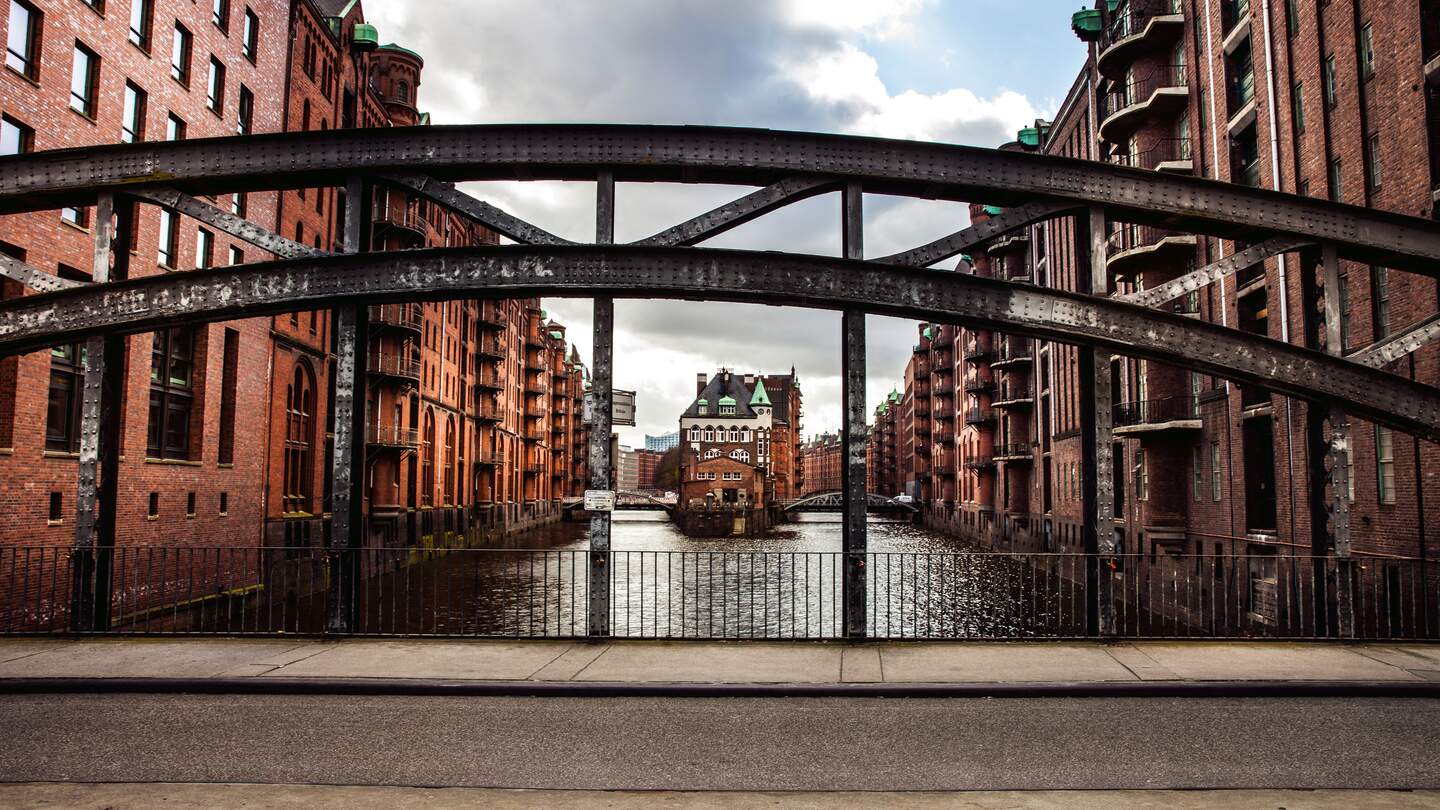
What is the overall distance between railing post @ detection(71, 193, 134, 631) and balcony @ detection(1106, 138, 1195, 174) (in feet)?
86.9

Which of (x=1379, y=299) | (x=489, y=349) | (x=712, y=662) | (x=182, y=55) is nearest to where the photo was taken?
(x=712, y=662)

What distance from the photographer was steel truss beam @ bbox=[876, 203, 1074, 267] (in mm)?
10547

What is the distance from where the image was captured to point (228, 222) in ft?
35.5

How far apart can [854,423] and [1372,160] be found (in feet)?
49.7

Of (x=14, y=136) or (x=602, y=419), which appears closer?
(x=602, y=419)

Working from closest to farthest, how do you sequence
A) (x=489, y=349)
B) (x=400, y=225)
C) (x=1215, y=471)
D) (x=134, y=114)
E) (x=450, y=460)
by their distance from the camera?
(x=134, y=114) < (x=1215, y=471) < (x=400, y=225) < (x=450, y=460) < (x=489, y=349)

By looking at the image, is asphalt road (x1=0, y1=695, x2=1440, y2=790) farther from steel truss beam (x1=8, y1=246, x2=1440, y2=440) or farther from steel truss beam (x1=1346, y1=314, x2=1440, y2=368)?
steel truss beam (x1=1346, y1=314, x2=1440, y2=368)

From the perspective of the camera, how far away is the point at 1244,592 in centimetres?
2352

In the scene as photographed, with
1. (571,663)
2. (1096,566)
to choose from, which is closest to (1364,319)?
(1096,566)

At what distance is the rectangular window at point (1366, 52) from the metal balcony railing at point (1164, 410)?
1042 cm

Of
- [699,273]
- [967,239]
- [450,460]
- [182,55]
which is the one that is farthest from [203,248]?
[450,460]

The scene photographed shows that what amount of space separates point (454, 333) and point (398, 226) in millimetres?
17192

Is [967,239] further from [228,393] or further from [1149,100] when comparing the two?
[228,393]

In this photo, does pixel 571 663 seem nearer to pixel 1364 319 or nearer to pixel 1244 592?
pixel 1364 319
